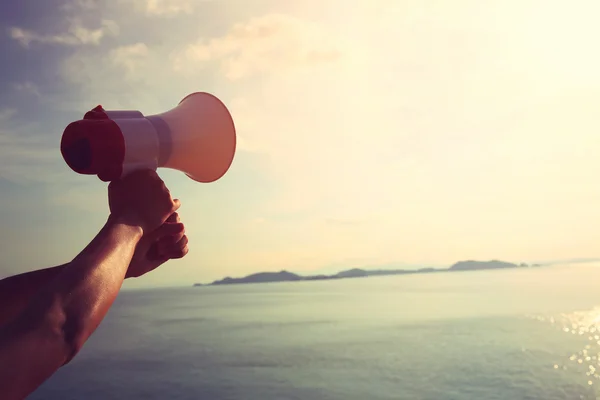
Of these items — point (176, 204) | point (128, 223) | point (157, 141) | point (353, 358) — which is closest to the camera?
point (128, 223)

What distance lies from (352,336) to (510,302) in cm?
4664

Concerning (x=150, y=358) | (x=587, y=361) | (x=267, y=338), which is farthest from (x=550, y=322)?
(x=150, y=358)

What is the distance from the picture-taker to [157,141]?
79.9 inches

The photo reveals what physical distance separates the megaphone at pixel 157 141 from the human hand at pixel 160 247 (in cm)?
23

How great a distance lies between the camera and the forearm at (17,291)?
5.95 feet

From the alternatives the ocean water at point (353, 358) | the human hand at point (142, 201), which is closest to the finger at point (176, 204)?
the human hand at point (142, 201)

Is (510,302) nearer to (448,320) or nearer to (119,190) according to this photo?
(448,320)

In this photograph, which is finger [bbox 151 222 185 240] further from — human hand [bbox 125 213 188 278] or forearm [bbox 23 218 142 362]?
forearm [bbox 23 218 142 362]

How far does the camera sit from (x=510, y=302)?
3999 inches

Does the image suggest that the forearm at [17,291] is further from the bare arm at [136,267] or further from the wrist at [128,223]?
the wrist at [128,223]

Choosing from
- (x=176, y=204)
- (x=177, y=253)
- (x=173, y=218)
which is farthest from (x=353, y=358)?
(x=176, y=204)

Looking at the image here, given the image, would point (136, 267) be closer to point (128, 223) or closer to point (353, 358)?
point (128, 223)

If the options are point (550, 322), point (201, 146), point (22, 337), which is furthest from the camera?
point (550, 322)

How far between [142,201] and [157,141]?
17.0 inches
